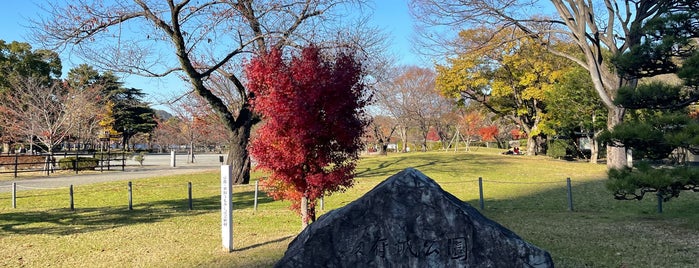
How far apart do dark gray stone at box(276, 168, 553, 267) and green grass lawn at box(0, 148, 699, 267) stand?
2.44 m

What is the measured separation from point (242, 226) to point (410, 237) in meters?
6.62

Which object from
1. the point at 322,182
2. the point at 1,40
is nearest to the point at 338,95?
the point at 322,182

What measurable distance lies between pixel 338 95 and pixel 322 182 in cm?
151

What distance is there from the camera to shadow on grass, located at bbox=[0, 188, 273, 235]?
10000 mm

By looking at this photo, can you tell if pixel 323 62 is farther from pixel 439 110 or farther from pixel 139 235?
pixel 439 110

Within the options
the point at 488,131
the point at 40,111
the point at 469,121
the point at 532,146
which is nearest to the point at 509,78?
the point at 532,146

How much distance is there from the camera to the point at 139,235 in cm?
918

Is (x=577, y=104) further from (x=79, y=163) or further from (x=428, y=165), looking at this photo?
(x=79, y=163)

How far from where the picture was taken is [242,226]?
10.2m

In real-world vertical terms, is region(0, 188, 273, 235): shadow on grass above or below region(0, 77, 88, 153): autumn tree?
below

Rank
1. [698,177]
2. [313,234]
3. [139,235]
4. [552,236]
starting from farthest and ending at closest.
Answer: [139,235] < [552,236] < [698,177] < [313,234]

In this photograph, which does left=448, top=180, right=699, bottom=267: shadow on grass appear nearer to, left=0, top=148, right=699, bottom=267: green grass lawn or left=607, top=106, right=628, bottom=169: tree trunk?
left=0, top=148, right=699, bottom=267: green grass lawn

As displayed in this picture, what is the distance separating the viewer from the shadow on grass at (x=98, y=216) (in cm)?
1000

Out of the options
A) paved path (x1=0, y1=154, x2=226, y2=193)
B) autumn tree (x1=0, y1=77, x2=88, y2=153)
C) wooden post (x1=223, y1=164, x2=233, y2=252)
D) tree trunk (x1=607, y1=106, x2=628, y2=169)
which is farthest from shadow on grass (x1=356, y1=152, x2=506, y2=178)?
autumn tree (x1=0, y1=77, x2=88, y2=153)
